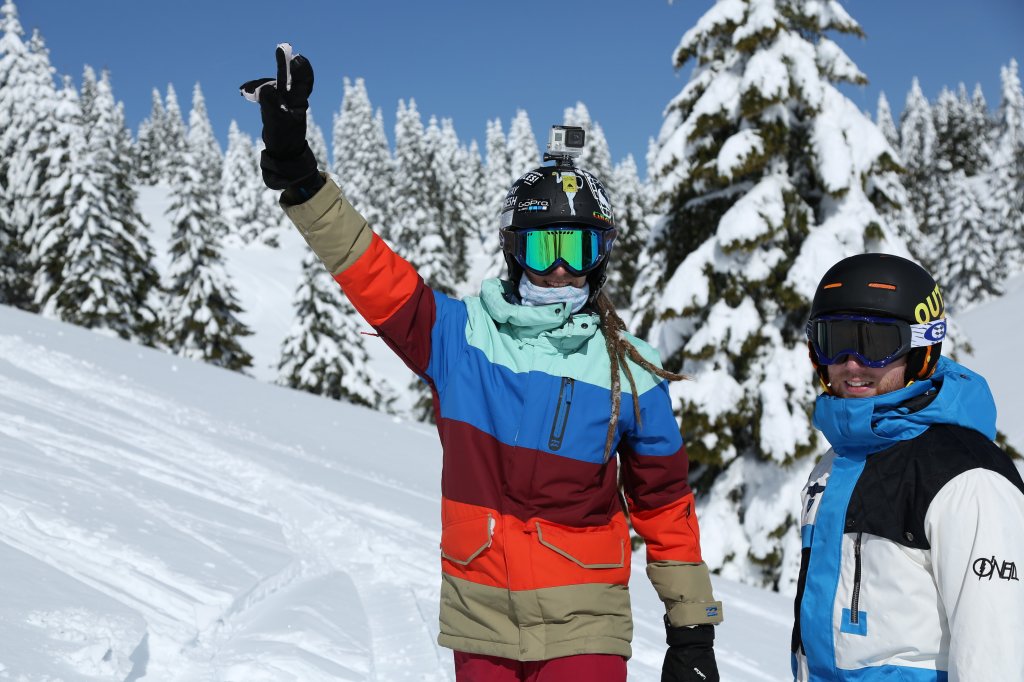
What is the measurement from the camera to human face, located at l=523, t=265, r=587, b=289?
2715 millimetres

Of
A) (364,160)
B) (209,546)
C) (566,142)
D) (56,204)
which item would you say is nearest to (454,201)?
(364,160)

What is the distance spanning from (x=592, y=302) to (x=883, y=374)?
1.01m

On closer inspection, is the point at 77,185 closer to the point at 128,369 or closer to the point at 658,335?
the point at 128,369

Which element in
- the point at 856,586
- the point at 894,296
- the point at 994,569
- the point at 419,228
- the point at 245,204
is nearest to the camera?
the point at 994,569

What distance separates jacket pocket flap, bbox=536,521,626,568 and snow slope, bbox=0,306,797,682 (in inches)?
94.8

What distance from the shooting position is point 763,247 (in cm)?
1027

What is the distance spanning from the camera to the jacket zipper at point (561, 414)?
2512 millimetres

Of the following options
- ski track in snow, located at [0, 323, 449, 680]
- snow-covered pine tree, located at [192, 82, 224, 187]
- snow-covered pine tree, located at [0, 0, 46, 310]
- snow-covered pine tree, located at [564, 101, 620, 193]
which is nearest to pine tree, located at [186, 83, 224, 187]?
snow-covered pine tree, located at [192, 82, 224, 187]

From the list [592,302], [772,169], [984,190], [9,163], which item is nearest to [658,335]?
[772,169]

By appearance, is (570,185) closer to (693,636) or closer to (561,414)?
(561,414)

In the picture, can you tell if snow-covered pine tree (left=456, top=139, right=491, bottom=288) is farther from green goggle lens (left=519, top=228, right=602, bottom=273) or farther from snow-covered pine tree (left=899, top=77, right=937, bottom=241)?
green goggle lens (left=519, top=228, right=602, bottom=273)

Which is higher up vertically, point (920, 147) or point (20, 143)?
point (920, 147)

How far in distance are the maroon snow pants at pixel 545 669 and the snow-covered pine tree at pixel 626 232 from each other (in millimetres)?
30857

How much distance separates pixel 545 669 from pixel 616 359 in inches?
41.3
